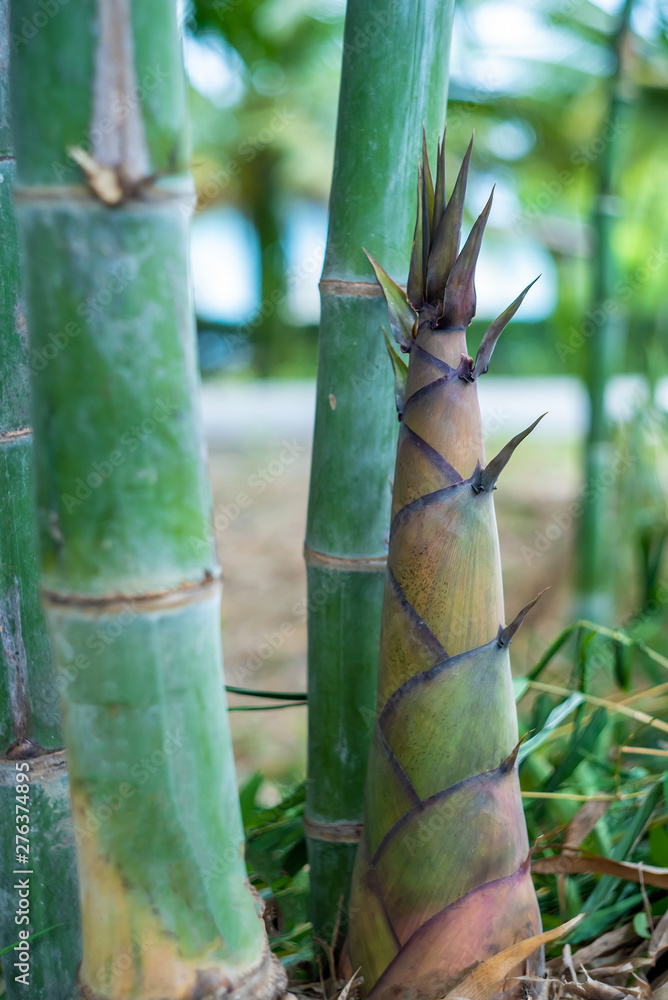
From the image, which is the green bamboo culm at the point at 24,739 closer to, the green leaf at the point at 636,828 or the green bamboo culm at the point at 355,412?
the green bamboo culm at the point at 355,412

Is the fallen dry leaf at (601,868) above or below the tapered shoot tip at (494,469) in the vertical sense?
below

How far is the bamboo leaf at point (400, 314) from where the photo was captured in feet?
1.35

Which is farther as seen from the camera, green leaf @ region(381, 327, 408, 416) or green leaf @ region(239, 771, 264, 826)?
green leaf @ region(239, 771, 264, 826)

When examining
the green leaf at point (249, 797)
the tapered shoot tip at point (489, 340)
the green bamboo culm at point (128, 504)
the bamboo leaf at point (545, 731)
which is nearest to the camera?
the green bamboo culm at point (128, 504)

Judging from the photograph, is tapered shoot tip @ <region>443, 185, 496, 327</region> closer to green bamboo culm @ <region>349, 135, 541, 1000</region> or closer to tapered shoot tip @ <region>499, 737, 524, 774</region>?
green bamboo culm @ <region>349, 135, 541, 1000</region>

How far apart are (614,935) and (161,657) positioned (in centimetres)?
41

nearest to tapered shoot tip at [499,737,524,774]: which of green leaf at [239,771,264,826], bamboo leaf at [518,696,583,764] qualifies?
bamboo leaf at [518,696,583,764]

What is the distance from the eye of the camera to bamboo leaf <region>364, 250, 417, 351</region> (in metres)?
0.41

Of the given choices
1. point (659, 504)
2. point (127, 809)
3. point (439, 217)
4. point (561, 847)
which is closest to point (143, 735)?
point (127, 809)

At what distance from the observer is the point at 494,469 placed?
1.27ft

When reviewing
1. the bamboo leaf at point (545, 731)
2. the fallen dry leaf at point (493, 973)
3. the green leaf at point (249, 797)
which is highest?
the bamboo leaf at point (545, 731)

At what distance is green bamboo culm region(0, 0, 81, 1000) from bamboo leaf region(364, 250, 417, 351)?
194 mm

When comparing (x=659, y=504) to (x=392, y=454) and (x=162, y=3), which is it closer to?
(x=392, y=454)

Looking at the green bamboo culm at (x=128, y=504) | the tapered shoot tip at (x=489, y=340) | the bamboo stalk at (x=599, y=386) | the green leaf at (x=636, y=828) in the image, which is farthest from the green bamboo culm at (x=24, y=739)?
the bamboo stalk at (x=599, y=386)
